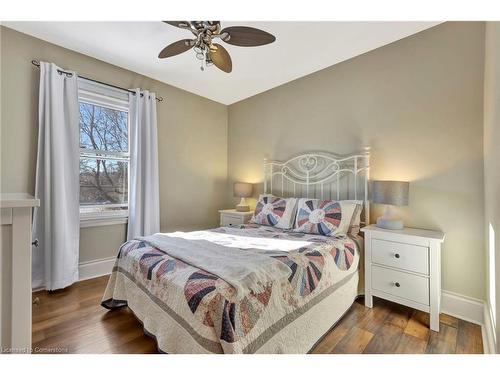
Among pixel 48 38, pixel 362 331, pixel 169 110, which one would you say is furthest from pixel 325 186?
pixel 48 38

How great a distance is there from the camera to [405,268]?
197 centimetres

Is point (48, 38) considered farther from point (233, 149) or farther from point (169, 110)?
point (233, 149)

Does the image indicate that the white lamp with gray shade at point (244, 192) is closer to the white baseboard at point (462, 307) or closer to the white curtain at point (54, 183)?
the white curtain at point (54, 183)

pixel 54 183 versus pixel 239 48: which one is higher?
pixel 239 48

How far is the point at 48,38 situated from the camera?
233 centimetres

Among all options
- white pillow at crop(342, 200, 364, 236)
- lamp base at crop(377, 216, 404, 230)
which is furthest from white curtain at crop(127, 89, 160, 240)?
lamp base at crop(377, 216, 404, 230)

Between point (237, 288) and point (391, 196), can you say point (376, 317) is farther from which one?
point (237, 288)

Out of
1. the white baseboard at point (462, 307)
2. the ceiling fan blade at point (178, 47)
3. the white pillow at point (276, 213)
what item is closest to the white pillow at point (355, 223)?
the white pillow at point (276, 213)

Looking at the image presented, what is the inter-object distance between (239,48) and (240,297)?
2398 mm

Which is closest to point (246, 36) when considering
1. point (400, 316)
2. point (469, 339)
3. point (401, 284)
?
point (401, 284)

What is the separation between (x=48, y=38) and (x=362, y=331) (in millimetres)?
3863

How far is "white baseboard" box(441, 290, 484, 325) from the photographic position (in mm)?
1931

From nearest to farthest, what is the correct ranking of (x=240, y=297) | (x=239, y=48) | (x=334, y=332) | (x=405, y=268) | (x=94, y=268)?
1. (x=240, y=297)
2. (x=334, y=332)
3. (x=405, y=268)
4. (x=239, y=48)
5. (x=94, y=268)

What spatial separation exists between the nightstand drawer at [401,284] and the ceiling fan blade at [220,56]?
2.19 m
